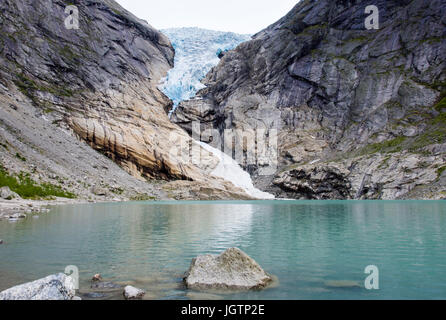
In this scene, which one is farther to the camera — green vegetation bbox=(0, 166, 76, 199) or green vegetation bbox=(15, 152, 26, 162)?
green vegetation bbox=(15, 152, 26, 162)

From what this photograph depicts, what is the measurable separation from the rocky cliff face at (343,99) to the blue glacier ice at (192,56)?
45.7ft

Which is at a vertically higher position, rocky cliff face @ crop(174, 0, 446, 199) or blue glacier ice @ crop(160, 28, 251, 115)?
blue glacier ice @ crop(160, 28, 251, 115)

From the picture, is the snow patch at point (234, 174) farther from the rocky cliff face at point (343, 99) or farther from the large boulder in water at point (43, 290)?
the large boulder in water at point (43, 290)

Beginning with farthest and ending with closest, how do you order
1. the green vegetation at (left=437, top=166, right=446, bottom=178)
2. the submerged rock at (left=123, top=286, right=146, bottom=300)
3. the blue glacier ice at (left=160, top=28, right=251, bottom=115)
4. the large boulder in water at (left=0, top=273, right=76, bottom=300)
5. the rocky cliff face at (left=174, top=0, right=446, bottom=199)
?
the blue glacier ice at (left=160, top=28, right=251, bottom=115)
the rocky cliff face at (left=174, top=0, right=446, bottom=199)
the green vegetation at (left=437, top=166, right=446, bottom=178)
the submerged rock at (left=123, top=286, right=146, bottom=300)
the large boulder in water at (left=0, top=273, right=76, bottom=300)

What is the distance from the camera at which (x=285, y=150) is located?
309 feet

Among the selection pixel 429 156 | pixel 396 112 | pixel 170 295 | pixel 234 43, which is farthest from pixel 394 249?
pixel 234 43

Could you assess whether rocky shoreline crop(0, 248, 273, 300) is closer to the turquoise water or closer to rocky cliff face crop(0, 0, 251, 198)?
the turquoise water

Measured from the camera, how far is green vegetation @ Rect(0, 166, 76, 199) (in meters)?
37.3

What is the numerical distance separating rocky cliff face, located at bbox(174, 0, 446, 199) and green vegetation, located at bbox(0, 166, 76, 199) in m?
54.4

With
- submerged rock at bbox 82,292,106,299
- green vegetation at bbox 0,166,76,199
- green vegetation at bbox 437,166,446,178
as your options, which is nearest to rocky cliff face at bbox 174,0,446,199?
green vegetation at bbox 437,166,446,178

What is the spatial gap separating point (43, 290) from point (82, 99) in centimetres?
8191

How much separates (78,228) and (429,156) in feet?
215
